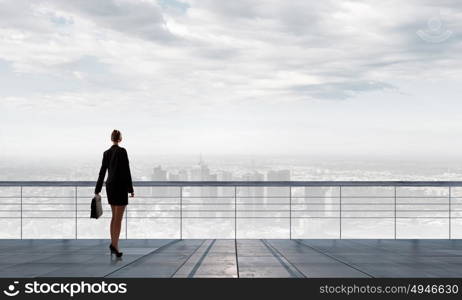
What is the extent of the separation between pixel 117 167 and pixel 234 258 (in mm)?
2046

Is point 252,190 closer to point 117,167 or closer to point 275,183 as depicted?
point 275,183

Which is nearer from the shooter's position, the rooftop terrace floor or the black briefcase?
the rooftop terrace floor

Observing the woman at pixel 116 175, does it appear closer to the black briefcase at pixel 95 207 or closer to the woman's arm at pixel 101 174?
the woman's arm at pixel 101 174

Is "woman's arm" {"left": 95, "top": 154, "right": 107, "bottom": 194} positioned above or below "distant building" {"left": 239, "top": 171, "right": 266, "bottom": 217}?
above

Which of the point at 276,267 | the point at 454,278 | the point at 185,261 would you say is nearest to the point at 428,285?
the point at 454,278

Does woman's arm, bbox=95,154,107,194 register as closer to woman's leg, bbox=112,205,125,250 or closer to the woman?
the woman

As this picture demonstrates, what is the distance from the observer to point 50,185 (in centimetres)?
1001

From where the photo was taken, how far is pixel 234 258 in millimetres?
7465

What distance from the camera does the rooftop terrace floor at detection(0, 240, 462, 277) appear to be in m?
6.43

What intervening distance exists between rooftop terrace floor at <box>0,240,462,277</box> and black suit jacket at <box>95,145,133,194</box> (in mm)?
1074

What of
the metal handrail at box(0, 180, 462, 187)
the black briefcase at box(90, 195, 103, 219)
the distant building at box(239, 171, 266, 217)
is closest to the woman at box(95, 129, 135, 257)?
the black briefcase at box(90, 195, 103, 219)

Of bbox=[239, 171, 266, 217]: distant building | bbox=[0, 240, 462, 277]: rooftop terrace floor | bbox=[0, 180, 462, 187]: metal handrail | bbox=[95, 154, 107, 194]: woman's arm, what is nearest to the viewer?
bbox=[0, 240, 462, 277]: rooftop terrace floor

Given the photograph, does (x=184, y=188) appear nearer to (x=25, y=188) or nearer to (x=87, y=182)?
(x=87, y=182)

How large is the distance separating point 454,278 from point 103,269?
163 inches
